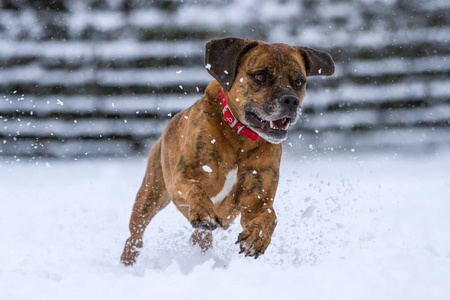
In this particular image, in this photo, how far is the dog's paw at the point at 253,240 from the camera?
2.67 meters

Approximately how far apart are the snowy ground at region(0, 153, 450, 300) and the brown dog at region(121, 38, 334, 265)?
13.1 inches

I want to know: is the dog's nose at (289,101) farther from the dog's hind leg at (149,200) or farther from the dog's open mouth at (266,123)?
the dog's hind leg at (149,200)

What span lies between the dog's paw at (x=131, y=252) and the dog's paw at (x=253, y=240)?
1229 mm

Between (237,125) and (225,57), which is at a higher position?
(225,57)

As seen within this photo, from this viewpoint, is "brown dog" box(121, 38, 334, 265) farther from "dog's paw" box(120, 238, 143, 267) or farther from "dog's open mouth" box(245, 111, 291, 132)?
"dog's paw" box(120, 238, 143, 267)

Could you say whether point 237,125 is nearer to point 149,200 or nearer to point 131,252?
point 149,200

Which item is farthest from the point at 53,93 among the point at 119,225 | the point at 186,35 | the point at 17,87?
the point at 119,225

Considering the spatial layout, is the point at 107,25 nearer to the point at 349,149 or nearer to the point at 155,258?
the point at 349,149

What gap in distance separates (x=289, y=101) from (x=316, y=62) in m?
0.62

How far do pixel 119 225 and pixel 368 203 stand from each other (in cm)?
210

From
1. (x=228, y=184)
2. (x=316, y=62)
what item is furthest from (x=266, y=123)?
A: (x=316, y=62)

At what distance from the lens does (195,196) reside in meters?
2.79

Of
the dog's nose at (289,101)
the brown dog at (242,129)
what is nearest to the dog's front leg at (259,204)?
the brown dog at (242,129)

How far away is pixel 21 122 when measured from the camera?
696 cm
